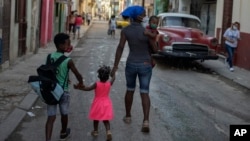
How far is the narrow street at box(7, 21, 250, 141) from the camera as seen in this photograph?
6.99 meters

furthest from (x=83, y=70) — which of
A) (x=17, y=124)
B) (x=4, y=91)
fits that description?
(x=17, y=124)

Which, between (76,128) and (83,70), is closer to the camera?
(76,128)

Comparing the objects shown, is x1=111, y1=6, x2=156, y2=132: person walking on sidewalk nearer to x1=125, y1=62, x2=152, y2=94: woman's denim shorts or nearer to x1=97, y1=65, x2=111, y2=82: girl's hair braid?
x1=125, y1=62, x2=152, y2=94: woman's denim shorts

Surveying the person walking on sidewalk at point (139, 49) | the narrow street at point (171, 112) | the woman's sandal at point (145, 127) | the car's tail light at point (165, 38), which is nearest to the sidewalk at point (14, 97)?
the narrow street at point (171, 112)

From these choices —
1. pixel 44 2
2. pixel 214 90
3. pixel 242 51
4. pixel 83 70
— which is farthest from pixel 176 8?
pixel 214 90

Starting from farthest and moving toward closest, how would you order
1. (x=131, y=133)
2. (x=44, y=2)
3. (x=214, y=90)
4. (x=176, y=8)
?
(x=176, y=8) < (x=44, y=2) < (x=214, y=90) < (x=131, y=133)

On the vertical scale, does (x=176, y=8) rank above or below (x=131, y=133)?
above

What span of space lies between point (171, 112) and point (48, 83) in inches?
132

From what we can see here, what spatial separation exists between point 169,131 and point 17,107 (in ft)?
9.24

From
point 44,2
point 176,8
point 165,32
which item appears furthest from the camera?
point 176,8

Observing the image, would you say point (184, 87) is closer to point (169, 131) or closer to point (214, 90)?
point (214, 90)

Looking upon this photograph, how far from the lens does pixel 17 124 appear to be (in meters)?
7.42

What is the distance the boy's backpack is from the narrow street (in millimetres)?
954

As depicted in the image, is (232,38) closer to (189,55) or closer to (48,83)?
(189,55)
